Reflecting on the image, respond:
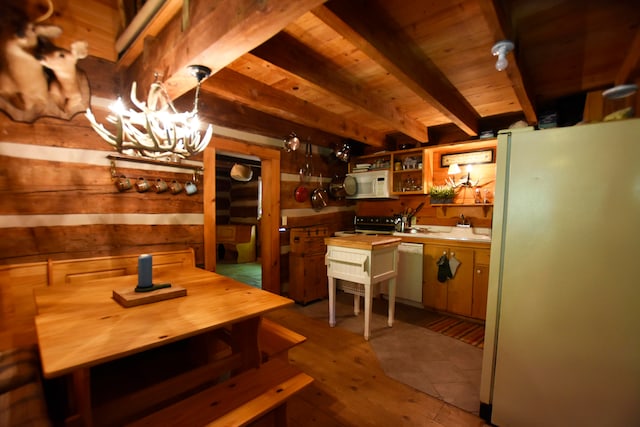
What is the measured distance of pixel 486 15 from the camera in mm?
1311

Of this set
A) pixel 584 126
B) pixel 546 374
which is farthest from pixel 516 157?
pixel 546 374

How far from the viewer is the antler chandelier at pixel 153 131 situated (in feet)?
4.52

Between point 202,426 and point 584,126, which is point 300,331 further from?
point 584,126

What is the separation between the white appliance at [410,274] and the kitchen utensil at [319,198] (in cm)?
128

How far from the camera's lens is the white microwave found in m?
3.98

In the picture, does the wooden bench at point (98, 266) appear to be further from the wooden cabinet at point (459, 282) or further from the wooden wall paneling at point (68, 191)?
the wooden cabinet at point (459, 282)

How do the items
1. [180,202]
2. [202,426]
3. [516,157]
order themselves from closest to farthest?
[202,426] < [516,157] < [180,202]

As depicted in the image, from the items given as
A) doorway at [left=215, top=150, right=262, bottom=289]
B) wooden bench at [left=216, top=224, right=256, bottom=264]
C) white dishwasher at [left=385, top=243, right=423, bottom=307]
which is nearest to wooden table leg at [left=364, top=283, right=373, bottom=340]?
white dishwasher at [left=385, top=243, right=423, bottom=307]

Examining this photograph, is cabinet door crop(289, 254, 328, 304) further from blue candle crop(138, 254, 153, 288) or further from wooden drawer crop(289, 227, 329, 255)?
blue candle crop(138, 254, 153, 288)

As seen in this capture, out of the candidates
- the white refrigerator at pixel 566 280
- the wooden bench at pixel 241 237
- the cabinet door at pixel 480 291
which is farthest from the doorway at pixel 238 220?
the white refrigerator at pixel 566 280

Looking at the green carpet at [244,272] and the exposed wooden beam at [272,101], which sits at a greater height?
the exposed wooden beam at [272,101]

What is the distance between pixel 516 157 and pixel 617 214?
0.48 meters

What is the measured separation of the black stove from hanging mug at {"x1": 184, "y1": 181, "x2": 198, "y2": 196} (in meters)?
2.38

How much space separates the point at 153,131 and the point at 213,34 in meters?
0.58
